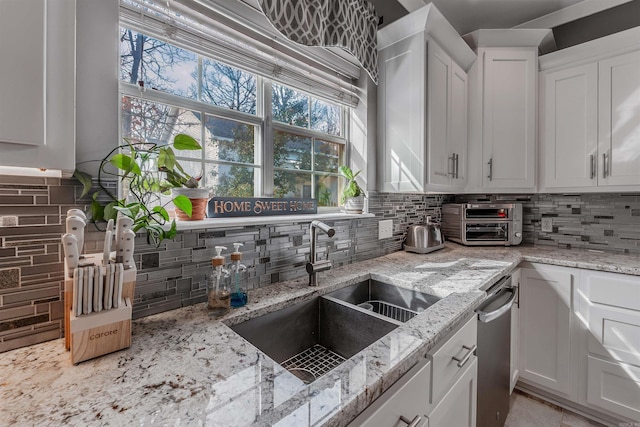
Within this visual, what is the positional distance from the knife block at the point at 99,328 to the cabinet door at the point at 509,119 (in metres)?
2.30

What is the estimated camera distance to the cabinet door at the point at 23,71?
18.6 inches

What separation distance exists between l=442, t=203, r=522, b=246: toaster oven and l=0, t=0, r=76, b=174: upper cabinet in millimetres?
2333

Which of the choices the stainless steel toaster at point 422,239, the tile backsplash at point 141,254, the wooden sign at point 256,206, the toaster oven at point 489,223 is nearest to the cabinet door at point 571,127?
the toaster oven at point 489,223

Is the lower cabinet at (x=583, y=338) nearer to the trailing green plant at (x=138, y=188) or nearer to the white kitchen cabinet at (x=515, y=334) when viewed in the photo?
the white kitchen cabinet at (x=515, y=334)

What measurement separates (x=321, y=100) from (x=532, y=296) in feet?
5.93

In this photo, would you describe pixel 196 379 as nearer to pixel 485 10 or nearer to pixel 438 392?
pixel 438 392

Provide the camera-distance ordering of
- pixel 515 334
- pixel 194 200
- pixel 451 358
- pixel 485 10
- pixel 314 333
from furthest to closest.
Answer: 1. pixel 485 10
2. pixel 515 334
3. pixel 314 333
4. pixel 194 200
5. pixel 451 358

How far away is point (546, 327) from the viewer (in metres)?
1.80

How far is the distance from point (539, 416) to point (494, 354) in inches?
32.1

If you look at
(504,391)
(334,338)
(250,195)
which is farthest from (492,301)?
(250,195)

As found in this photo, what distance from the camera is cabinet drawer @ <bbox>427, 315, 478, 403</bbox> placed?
2.89 feet

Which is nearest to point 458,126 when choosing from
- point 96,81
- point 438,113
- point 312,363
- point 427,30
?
point 438,113

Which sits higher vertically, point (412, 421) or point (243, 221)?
point (243, 221)

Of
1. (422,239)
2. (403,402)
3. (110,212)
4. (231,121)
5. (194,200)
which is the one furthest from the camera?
(422,239)
